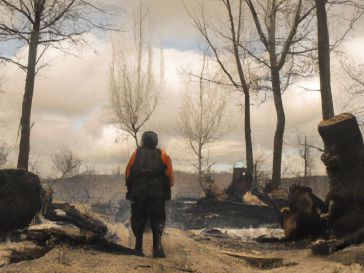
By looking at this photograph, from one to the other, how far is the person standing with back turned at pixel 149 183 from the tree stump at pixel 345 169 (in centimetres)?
294

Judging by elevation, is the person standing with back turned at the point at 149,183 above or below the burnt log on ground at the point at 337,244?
above

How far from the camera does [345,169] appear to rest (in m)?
8.32

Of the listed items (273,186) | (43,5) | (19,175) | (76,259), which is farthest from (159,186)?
(273,186)

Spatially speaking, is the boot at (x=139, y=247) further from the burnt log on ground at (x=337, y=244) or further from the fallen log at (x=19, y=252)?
the burnt log on ground at (x=337, y=244)

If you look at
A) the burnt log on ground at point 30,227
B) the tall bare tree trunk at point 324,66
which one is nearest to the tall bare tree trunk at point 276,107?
the tall bare tree trunk at point 324,66

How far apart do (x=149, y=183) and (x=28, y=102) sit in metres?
7.30

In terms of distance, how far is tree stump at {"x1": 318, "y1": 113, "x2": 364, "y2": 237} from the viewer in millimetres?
8133

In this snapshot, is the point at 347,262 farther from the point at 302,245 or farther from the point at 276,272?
the point at 302,245

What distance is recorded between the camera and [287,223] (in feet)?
33.6

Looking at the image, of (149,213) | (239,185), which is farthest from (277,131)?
(149,213)

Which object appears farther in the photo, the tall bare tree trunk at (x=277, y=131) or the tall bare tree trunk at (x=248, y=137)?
the tall bare tree trunk at (x=248, y=137)

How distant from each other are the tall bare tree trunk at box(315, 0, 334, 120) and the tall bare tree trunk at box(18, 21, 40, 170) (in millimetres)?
8113

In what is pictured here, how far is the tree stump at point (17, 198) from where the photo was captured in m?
8.17

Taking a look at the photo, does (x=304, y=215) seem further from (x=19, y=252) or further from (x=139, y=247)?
(x=19, y=252)
